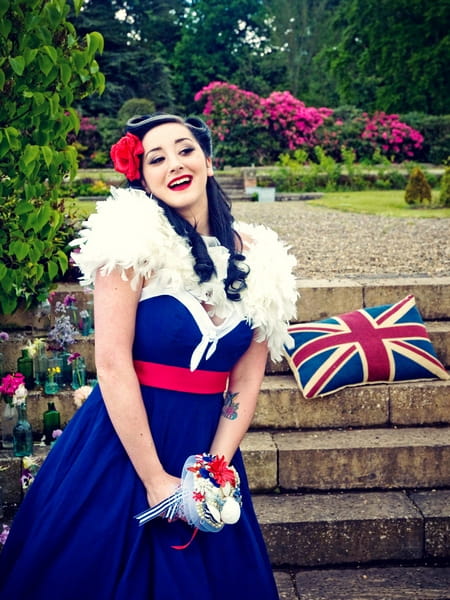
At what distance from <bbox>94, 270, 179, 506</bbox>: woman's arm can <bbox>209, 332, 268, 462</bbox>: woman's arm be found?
20 cm

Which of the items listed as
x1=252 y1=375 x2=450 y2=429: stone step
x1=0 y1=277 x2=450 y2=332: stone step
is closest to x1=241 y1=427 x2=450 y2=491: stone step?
x1=252 y1=375 x2=450 y2=429: stone step

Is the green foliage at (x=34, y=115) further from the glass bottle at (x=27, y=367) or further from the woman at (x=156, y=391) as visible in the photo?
the woman at (x=156, y=391)

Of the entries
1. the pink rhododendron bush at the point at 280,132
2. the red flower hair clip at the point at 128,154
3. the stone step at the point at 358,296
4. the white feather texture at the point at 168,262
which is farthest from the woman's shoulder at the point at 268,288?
the pink rhododendron bush at the point at 280,132

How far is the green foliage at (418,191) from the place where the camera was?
10.3 metres

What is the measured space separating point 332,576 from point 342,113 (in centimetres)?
1647

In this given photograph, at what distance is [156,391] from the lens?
1845mm

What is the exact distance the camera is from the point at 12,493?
323 centimetres

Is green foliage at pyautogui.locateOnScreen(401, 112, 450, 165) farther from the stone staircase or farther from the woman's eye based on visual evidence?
the woman's eye

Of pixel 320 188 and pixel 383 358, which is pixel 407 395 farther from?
pixel 320 188

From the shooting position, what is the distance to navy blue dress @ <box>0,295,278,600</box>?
173cm

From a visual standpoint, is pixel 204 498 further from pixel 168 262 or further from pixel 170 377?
pixel 168 262

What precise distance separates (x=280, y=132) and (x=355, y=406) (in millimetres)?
13836

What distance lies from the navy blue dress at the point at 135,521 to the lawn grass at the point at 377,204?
7.57 m

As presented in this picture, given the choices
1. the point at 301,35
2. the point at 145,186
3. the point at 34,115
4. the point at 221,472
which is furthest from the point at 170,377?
the point at 301,35
